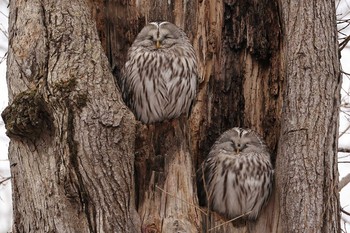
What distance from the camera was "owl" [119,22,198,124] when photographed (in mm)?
5887

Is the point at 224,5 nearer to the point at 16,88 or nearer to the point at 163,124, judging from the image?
the point at 163,124

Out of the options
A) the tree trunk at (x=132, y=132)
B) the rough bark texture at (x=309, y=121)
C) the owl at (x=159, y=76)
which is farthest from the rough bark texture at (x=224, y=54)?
the rough bark texture at (x=309, y=121)

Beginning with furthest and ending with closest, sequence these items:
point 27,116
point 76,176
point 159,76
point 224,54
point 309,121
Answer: point 224,54 → point 159,76 → point 309,121 → point 27,116 → point 76,176

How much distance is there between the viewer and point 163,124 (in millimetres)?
5422

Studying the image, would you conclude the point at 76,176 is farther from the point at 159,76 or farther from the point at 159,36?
the point at 159,36

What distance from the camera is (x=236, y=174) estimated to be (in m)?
5.98

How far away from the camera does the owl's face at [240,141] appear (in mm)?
5973

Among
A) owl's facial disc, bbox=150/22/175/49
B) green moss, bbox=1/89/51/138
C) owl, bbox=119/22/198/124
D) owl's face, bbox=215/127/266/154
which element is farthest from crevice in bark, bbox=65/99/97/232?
owl's face, bbox=215/127/266/154

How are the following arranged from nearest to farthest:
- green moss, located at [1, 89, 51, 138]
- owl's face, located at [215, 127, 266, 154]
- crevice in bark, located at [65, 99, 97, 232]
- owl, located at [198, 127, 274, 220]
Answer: crevice in bark, located at [65, 99, 97, 232], green moss, located at [1, 89, 51, 138], owl, located at [198, 127, 274, 220], owl's face, located at [215, 127, 266, 154]

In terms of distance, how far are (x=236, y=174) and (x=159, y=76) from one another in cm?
102

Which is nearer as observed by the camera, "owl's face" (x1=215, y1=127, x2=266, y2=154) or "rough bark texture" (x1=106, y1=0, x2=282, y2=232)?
"owl's face" (x1=215, y1=127, x2=266, y2=154)

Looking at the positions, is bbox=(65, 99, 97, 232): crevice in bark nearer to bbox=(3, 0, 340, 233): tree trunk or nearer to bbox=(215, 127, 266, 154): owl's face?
bbox=(3, 0, 340, 233): tree trunk

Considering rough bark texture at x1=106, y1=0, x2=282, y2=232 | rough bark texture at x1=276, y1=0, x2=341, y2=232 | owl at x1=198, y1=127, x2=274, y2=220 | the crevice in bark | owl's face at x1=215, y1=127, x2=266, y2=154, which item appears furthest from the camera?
rough bark texture at x1=106, y1=0, x2=282, y2=232

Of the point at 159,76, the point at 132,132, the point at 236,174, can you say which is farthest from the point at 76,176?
the point at 236,174
